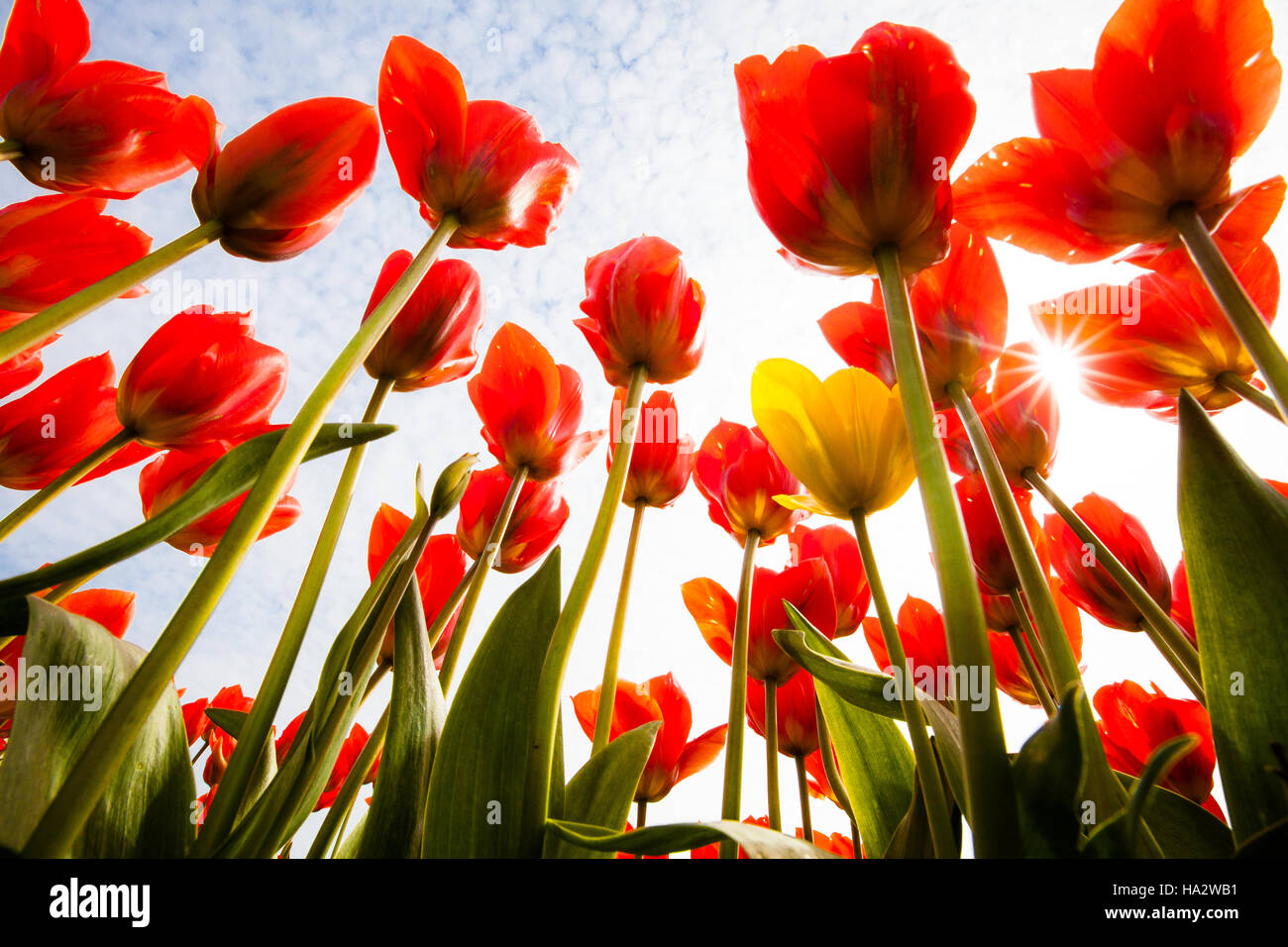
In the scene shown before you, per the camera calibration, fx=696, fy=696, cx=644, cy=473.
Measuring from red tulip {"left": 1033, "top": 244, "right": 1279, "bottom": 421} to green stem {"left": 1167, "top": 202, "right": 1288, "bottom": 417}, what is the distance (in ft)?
0.48

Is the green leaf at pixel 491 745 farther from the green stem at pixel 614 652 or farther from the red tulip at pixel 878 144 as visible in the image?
the red tulip at pixel 878 144

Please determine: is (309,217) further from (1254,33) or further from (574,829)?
(1254,33)

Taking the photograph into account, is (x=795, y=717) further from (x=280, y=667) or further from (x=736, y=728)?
(x=280, y=667)

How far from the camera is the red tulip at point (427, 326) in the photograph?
0.61 m

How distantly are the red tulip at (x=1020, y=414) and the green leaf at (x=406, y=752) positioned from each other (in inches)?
18.5

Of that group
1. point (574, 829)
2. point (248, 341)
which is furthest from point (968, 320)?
point (248, 341)

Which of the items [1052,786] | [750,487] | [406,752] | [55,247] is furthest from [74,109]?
[1052,786]

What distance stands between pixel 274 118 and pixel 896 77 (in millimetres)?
408

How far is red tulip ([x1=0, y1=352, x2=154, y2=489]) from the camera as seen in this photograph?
2.00 feet

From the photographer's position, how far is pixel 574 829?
343 millimetres

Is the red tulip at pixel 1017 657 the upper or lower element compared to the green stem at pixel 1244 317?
lower

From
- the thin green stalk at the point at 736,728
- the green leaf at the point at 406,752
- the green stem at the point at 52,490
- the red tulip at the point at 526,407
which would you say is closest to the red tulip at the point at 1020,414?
the thin green stalk at the point at 736,728
